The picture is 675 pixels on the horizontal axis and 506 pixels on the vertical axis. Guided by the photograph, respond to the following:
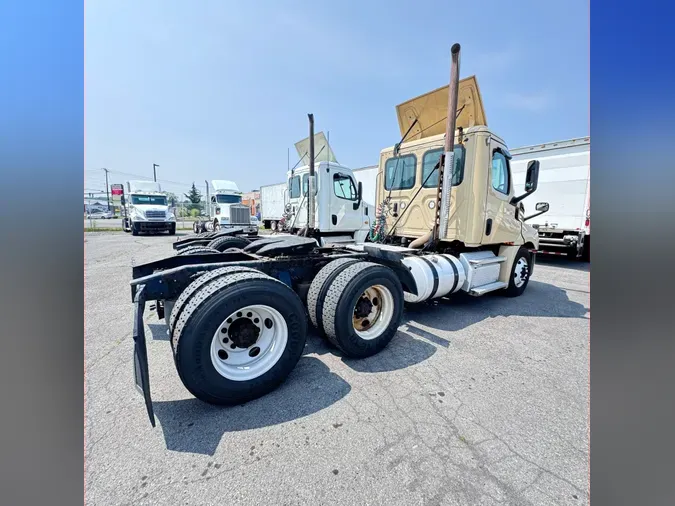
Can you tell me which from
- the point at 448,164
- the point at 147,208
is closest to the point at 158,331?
the point at 448,164

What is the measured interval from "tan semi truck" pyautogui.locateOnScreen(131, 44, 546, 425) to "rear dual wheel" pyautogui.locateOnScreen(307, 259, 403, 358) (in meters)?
0.01

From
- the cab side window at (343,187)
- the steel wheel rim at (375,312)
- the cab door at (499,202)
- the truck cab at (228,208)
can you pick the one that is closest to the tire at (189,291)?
the steel wheel rim at (375,312)

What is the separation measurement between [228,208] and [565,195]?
1599cm

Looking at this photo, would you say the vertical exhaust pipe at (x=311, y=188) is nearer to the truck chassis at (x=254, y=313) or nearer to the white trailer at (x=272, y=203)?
the truck chassis at (x=254, y=313)

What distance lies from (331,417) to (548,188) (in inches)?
445

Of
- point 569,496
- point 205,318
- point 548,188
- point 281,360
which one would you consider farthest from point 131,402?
point 548,188

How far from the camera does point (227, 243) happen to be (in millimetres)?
5953

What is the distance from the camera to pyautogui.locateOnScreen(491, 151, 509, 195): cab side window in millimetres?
5273

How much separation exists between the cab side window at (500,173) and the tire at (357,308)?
316 centimetres

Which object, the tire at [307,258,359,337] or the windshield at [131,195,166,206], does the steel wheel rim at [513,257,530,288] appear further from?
the windshield at [131,195,166,206]

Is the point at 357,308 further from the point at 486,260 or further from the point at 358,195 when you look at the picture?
the point at 358,195
